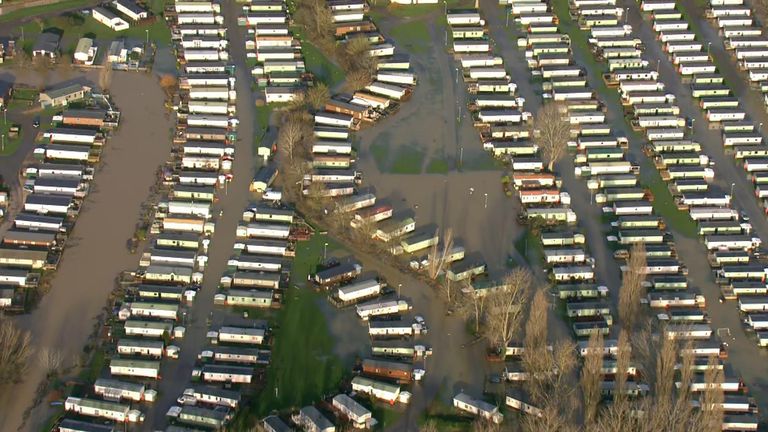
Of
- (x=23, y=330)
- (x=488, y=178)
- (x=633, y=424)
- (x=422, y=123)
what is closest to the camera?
(x=633, y=424)

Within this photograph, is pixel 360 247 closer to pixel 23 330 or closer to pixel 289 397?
pixel 289 397

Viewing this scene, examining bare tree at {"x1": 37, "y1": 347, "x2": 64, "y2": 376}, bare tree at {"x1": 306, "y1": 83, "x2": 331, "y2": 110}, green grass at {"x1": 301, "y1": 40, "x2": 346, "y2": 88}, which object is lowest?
bare tree at {"x1": 37, "y1": 347, "x2": 64, "y2": 376}

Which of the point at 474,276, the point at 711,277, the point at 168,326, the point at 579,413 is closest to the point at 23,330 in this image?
the point at 168,326

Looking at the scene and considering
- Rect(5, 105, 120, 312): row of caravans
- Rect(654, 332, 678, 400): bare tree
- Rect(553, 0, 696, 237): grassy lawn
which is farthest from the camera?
Rect(553, 0, 696, 237): grassy lawn

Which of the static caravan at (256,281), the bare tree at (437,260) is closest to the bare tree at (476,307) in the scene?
the bare tree at (437,260)

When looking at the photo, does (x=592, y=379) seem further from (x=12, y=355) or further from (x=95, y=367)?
(x=12, y=355)

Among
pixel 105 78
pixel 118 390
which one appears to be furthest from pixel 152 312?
pixel 105 78

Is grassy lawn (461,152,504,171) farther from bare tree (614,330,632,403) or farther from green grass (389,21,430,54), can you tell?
bare tree (614,330,632,403)

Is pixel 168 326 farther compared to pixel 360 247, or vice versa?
pixel 360 247

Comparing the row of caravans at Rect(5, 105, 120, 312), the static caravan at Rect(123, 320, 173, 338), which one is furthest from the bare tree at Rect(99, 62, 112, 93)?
the static caravan at Rect(123, 320, 173, 338)
